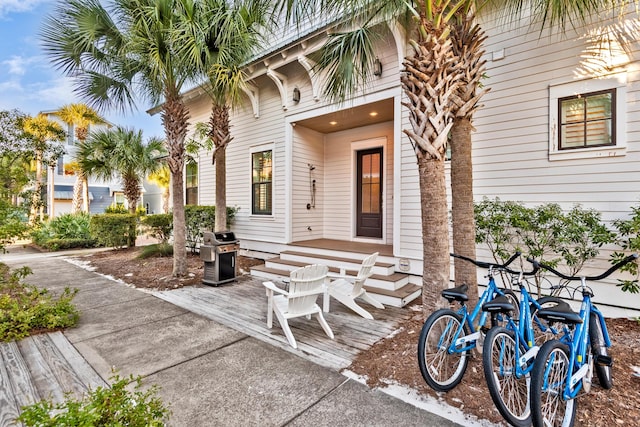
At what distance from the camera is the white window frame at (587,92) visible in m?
3.88

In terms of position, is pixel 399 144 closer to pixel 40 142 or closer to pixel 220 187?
pixel 220 187

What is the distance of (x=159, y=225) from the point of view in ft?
32.4

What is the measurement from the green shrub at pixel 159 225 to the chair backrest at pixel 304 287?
7890 mm

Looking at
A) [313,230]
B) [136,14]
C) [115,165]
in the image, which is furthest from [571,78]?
[115,165]

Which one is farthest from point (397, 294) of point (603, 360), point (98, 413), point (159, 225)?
point (159, 225)

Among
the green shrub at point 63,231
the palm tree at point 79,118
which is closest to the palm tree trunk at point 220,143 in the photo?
the green shrub at point 63,231

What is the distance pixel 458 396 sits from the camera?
242 centimetres

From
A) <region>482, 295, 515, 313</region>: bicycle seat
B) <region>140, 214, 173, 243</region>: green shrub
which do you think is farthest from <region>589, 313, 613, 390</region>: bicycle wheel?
<region>140, 214, 173, 243</region>: green shrub

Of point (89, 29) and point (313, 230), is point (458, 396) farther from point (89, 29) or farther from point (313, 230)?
point (89, 29)

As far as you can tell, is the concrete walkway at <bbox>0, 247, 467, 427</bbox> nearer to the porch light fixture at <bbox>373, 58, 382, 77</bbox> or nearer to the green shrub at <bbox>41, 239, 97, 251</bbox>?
the porch light fixture at <bbox>373, 58, 382, 77</bbox>

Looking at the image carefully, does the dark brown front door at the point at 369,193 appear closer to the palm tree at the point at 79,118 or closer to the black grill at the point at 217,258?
the black grill at the point at 217,258

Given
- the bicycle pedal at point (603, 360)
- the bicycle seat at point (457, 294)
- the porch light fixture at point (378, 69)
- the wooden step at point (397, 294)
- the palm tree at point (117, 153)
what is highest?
the porch light fixture at point (378, 69)

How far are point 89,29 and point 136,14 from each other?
970 mm

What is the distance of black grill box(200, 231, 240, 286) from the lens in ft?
19.5
